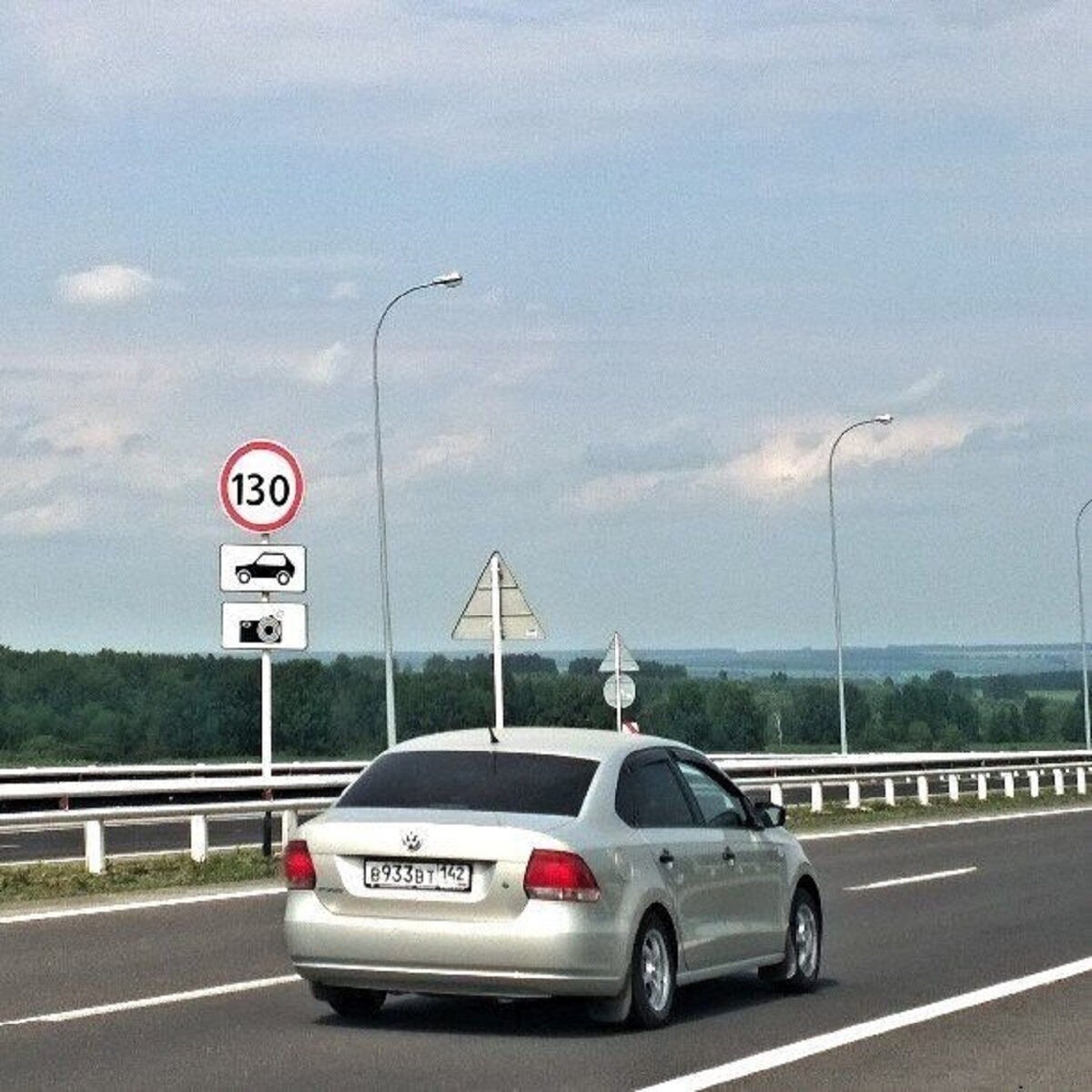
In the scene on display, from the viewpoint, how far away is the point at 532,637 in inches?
1188

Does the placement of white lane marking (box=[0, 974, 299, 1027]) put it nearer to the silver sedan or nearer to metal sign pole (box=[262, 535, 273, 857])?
the silver sedan

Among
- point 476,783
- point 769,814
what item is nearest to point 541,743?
point 476,783

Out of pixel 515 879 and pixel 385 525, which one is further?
pixel 385 525

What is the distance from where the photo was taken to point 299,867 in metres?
12.6

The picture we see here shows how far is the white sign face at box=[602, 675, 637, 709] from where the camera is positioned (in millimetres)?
37719

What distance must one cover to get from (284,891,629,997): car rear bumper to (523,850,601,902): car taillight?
0.04 m

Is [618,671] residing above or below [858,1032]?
above

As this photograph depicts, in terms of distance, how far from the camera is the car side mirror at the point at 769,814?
1441 cm

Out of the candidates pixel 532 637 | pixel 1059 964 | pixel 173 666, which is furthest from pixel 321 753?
pixel 1059 964

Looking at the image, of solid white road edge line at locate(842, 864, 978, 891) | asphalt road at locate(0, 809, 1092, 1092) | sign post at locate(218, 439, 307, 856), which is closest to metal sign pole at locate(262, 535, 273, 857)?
sign post at locate(218, 439, 307, 856)

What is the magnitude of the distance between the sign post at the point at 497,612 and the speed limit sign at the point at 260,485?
5.29 meters

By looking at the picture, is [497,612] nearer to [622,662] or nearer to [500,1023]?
[622,662]

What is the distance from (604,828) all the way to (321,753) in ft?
226

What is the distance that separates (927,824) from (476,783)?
1062 inches
